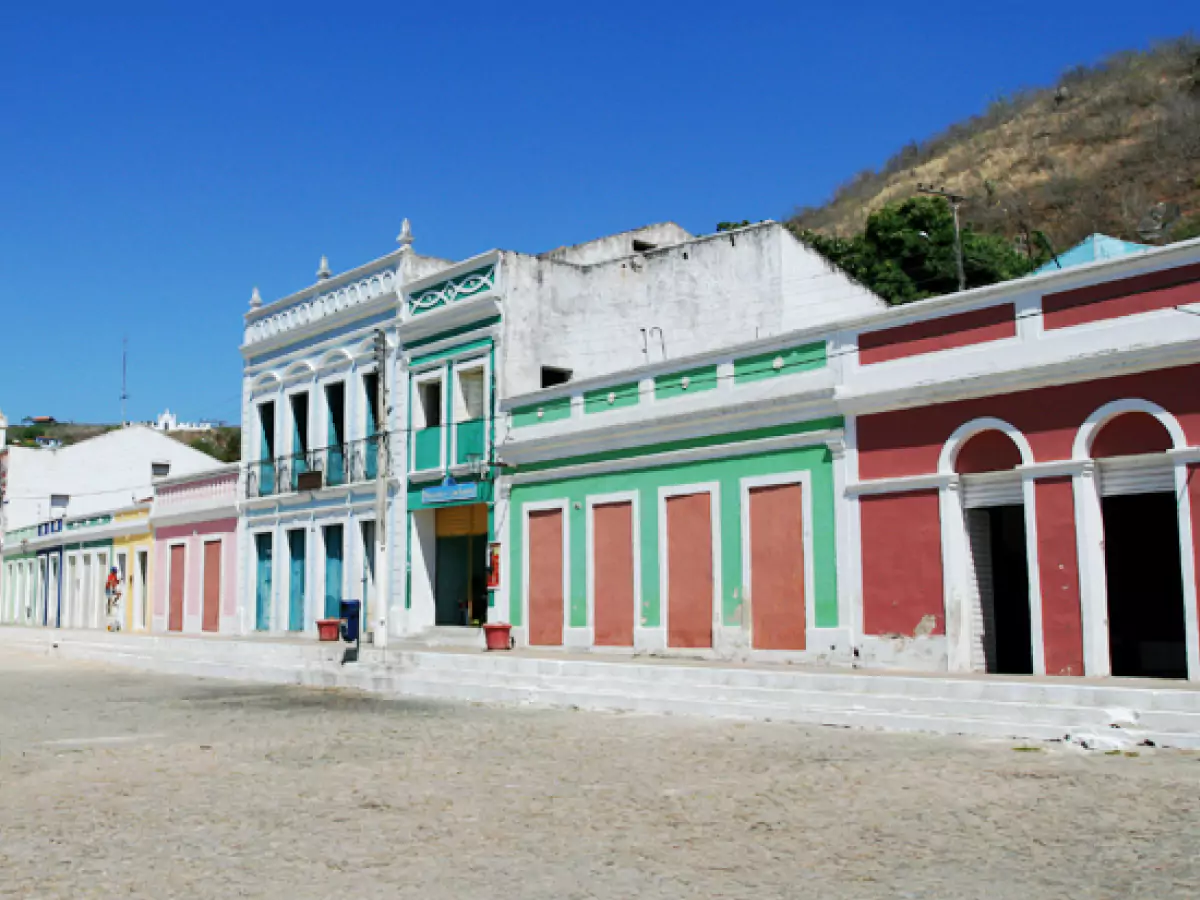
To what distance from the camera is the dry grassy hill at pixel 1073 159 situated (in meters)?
49.9

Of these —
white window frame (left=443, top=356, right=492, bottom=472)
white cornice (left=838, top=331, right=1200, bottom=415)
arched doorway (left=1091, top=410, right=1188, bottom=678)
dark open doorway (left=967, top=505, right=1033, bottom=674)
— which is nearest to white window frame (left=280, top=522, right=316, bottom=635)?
white window frame (left=443, top=356, right=492, bottom=472)

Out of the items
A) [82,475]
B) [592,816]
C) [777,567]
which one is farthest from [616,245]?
[82,475]

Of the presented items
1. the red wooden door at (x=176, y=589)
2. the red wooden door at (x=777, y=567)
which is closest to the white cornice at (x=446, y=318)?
the red wooden door at (x=777, y=567)

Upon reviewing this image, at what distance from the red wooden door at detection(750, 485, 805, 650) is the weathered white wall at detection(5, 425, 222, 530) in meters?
33.4

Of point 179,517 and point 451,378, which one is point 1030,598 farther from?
point 179,517

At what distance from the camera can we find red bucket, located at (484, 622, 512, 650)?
1936 cm

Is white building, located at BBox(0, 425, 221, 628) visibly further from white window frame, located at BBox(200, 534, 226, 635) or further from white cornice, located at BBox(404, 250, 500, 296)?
white cornice, located at BBox(404, 250, 500, 296)

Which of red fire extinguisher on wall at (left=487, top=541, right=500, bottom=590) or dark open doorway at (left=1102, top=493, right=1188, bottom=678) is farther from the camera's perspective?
red fire extinguisher on wall at (left=487, top=541, right=500, bottom=590)

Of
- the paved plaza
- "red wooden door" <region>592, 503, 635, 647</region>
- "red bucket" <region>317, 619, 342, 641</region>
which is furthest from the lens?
"red bucket" <region>317, 619, 342, 641</region>

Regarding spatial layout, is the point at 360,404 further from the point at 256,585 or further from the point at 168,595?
the point at 168,595

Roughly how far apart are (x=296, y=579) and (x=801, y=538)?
14796 mm

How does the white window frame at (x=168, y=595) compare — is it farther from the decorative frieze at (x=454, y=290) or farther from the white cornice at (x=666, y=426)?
the white cornice at (x=666, y=426)

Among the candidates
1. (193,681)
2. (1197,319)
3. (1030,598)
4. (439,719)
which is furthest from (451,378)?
(1197,319)

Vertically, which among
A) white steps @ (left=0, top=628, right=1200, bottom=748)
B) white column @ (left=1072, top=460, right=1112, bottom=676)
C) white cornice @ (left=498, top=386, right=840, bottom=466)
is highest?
white cornice @ (left=498, top=386, right=840, bottom=466)
